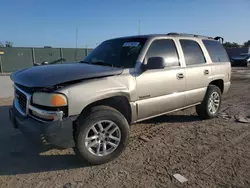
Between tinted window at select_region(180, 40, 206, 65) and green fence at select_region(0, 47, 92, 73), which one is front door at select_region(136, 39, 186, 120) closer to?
tinted window at select_region(180, 40, 206, 65)

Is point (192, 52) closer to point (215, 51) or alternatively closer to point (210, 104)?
point (215, 51)

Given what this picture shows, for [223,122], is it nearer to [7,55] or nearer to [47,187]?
[47,187]

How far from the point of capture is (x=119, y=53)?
3.90 meters

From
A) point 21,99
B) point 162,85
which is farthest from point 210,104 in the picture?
point 21,99

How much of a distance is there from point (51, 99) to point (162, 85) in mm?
1959

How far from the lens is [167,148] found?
359 centimetres

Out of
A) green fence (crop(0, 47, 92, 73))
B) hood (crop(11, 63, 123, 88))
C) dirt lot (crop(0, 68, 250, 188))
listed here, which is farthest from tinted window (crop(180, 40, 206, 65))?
green fence (crop(0, 47, 92, 73))

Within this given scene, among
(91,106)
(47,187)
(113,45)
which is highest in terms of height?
(113,45)

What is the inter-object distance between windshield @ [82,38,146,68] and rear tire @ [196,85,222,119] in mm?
2124

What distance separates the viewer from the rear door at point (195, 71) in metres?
4.31

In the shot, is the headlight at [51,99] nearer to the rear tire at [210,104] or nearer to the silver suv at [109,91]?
the silver suv at [109,91]

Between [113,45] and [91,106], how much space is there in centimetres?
166

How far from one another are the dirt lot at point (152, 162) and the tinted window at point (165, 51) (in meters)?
1.43

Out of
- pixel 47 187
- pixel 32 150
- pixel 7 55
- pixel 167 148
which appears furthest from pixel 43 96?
pixel 7 55
